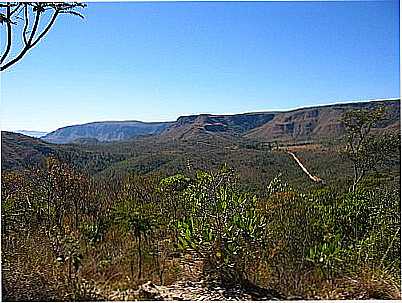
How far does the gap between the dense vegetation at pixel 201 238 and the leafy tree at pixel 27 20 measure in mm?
951

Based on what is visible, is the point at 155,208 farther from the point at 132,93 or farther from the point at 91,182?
the point at 132,93

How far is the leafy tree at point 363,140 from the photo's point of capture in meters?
7.49

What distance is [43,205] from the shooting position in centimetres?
375

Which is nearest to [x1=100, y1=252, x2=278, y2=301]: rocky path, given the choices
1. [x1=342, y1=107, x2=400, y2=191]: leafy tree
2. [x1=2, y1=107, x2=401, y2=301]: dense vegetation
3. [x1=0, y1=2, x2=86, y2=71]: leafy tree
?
[x1=2, y1=107, x2=401, y2=301]: dense vegetation

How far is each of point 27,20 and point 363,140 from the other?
606 cm

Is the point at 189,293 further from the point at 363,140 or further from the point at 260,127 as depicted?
the point at 260,127

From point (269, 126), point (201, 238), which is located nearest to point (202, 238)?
point (201, 238)

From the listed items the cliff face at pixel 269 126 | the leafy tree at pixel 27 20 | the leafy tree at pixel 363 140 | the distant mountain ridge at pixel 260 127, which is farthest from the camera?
the cliff face at pixel 269 126

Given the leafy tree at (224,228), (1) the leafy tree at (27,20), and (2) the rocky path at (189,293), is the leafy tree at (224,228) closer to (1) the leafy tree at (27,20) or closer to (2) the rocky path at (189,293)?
(2) the rocky path at (189,293)

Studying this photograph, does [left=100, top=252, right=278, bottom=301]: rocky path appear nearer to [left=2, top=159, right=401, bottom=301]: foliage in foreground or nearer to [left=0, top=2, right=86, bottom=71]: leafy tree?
[left=2, top=159, right=401, bottom=301]: foliage in foreground

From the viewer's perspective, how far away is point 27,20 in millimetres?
2695

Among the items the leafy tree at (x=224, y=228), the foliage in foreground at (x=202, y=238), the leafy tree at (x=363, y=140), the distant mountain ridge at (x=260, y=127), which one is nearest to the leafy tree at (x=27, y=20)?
the foliage in foreground at (x=202, y=238)

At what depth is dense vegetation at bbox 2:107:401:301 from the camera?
2965 mm

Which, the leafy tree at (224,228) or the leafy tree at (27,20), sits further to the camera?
the leafy tree at (224,228)
